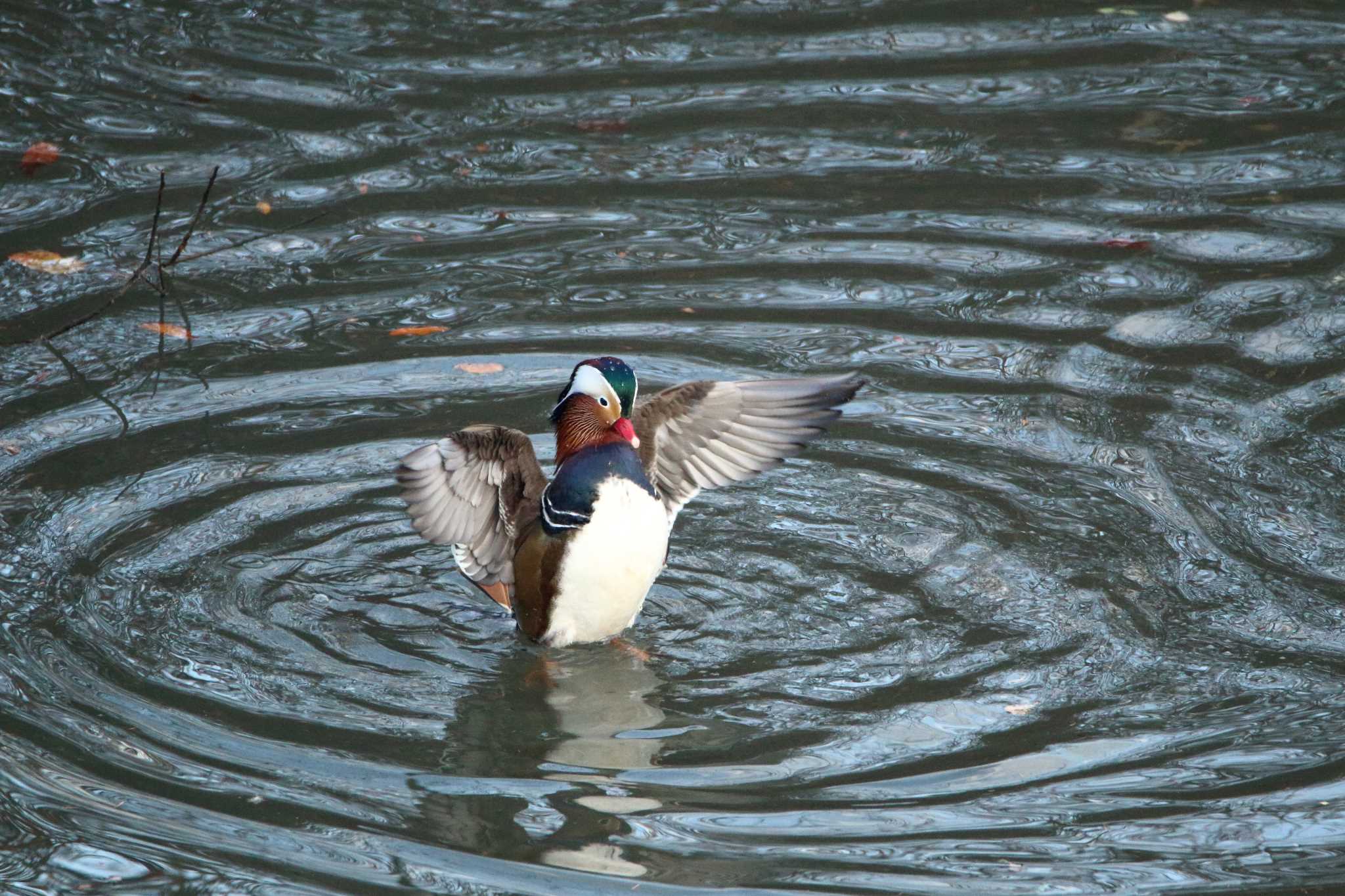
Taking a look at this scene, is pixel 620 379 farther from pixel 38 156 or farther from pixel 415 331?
pixel 38 156

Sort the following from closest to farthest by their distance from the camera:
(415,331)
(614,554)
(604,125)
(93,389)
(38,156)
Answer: (614,554), (93,389), (415,331), (38,156), (604,125)

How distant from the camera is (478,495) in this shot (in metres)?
5.86

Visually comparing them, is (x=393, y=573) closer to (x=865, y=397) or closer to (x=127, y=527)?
(x=127, y=527)

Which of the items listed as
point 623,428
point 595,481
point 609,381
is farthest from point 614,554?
point 609,381

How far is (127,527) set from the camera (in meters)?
6.36

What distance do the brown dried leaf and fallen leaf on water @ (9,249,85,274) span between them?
2.35 meters

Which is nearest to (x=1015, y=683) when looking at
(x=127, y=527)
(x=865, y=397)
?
(x=865, y=397)

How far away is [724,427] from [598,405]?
0.60 metres

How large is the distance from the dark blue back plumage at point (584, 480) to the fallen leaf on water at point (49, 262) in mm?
4066

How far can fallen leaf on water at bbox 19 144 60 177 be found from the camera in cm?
945

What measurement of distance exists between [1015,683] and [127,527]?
361 cm

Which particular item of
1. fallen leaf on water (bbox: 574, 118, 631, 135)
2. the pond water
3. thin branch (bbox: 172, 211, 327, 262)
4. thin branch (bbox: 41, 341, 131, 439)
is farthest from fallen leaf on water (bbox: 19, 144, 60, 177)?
fallen leaf on water (bbox: 574, 118, 631, 135)

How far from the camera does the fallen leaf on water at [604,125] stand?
10.1 metres

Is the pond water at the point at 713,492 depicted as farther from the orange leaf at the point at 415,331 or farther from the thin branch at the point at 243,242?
the thin branch at the point at 243,242
